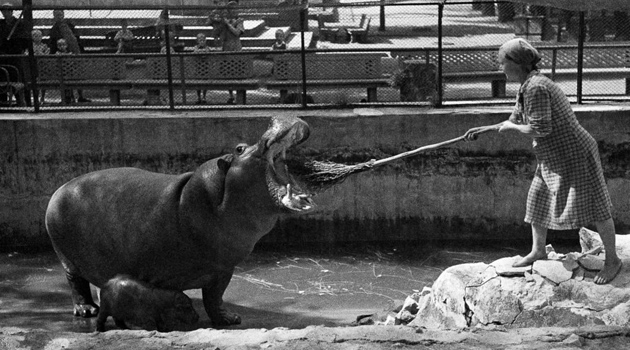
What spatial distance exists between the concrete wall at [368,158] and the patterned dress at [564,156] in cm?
535

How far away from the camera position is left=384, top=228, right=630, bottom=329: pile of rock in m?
7.32

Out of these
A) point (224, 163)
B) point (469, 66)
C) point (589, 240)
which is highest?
point (469, 66)

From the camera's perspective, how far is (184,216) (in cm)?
877

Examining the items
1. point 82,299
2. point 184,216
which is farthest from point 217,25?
point 184,216

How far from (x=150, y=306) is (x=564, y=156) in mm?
3547

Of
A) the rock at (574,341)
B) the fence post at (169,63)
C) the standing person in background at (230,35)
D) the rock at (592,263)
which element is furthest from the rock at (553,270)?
the standing person in background at (230,35)

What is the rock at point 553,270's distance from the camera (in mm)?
7566

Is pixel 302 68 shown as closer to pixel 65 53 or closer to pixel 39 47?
pixel 65 53

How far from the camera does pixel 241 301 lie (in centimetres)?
1057

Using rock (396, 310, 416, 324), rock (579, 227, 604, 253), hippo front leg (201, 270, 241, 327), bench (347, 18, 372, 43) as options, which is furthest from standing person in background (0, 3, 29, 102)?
rock (579, 227, 604, 253)

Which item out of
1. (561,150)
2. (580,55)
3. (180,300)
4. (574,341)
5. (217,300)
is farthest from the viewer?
(580,55)

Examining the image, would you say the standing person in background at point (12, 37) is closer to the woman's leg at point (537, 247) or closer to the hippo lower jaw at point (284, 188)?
the hippo lower jaw at point (284, 188)

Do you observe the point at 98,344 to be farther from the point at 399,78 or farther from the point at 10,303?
the point at 399,78

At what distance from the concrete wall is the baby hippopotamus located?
4159 millimetres
